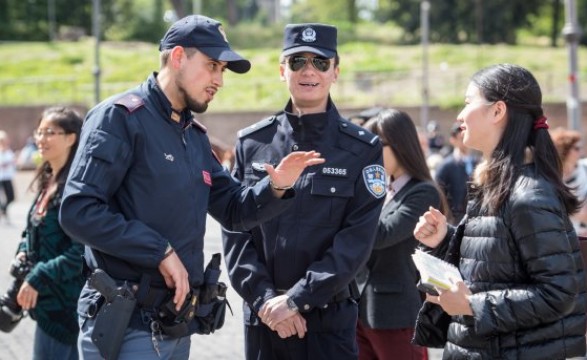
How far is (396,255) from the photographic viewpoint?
18.7 ft

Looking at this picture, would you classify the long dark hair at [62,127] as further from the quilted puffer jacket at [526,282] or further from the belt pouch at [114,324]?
the quilted puffer jacket at [526,282]

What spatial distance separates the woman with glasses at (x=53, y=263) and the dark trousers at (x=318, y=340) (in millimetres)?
1256

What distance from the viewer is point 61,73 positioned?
5006 centimetres

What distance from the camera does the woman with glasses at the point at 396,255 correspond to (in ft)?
18.2

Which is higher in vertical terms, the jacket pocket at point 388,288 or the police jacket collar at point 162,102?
the police jacket collar at point 162,102

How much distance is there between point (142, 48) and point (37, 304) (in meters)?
55.0

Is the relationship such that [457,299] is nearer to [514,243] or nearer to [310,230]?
[514,243]

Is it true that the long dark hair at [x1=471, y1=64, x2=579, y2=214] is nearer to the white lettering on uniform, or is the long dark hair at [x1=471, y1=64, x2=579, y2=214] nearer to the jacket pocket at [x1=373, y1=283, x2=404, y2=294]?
the white lettering on uniform

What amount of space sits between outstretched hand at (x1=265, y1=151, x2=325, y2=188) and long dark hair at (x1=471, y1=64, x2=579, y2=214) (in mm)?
728

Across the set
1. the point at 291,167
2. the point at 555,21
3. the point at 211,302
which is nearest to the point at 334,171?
the point at 291,167

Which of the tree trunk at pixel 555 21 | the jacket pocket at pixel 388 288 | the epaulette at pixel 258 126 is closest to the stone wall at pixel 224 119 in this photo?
the tree trunk at pixel 555 21

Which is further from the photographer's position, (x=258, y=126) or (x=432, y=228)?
(x=258, y=126)

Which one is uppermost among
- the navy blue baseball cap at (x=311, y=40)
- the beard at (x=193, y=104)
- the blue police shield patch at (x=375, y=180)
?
the navy blue baseball cap at (x=311, y=40)

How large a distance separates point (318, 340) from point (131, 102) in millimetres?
1430
